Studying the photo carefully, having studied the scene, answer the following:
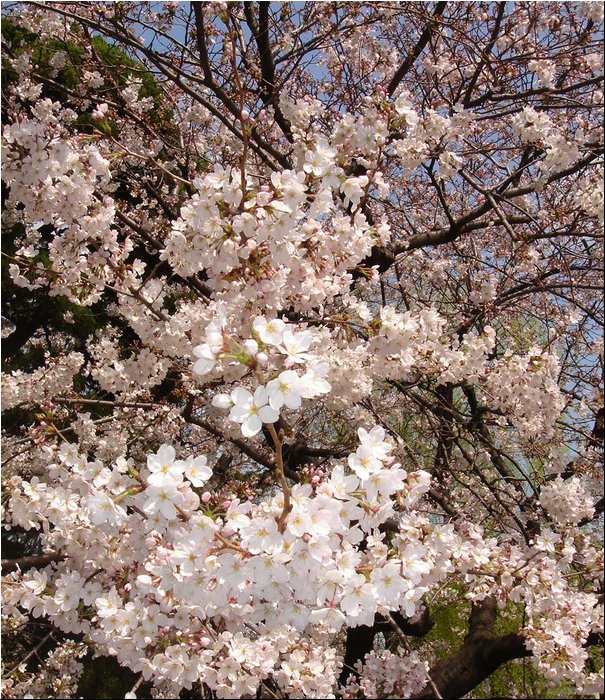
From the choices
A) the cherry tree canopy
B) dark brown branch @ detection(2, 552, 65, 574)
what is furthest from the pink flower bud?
dark brown branch @ detection(2, 552, 65, 574)

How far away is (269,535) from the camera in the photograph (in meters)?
1.56

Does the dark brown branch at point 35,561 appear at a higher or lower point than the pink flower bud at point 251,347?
lower

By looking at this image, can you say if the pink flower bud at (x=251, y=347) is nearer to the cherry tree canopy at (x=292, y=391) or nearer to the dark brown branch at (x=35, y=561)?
the cherry tree canopy at (x=292, y=391)

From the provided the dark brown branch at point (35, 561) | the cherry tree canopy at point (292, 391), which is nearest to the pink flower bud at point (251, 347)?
the cherry tree canopy at point (292, 391)

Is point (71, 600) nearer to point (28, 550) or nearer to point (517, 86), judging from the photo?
point (517, 86)

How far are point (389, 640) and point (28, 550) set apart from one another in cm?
465

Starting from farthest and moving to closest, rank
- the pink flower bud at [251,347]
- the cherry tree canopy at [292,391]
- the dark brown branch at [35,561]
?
the dark brown branch at [35,561], the cherry tree canopy at [292,391], the pink flower bud at [251,347]

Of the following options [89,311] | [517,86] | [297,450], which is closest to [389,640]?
[297,450]

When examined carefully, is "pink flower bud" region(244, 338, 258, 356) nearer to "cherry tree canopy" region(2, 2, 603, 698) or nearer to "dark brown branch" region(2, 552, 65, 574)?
"cherry tree canopy" region(2, 2, 603, 698)

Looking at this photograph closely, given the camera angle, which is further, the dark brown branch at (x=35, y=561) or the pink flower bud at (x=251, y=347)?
the dark brown branch at (x=35, y=561)

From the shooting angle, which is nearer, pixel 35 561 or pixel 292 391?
pixel 292 391

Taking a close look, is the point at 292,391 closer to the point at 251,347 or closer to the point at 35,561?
the point at 251,347

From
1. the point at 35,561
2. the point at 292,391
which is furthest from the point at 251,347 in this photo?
the point at 35,561

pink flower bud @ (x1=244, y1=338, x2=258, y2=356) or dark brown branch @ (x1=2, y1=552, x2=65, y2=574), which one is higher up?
pink flower bud @ (x1=244, y1=338, x2=258, y2=356)
